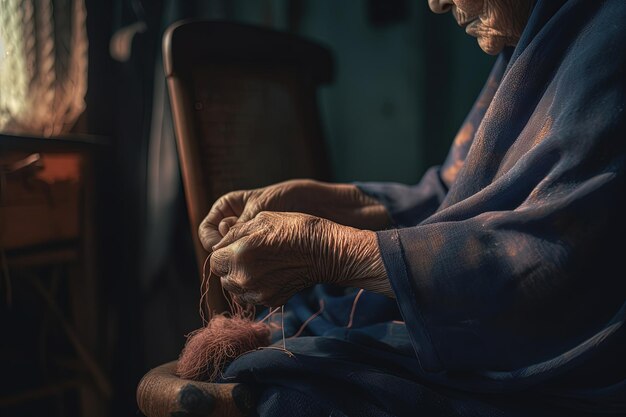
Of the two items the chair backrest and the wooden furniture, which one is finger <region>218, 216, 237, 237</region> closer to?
the chair backrest

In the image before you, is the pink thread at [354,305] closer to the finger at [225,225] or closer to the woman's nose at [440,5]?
the finger at [225,225]

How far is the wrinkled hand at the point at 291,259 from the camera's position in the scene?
0.64 m

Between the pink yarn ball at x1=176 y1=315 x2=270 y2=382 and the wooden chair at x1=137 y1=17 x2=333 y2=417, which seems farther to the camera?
the wooden chair at x1=137 y1=17 x2=333 y2=417

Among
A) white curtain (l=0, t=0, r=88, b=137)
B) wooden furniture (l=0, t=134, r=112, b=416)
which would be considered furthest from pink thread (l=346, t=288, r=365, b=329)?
white curtain (l=0, t=0, r=88, b=137)

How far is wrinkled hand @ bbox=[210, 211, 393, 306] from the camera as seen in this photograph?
643 mm

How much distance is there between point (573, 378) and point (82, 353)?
1216mm

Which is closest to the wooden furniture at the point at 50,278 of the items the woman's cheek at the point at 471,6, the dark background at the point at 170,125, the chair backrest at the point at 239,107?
the dark background at the point at 170,125

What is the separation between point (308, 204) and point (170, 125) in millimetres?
770

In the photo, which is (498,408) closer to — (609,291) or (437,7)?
(609,291)

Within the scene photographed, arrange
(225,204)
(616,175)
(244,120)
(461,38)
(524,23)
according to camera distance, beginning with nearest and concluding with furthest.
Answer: (616,175) < (524,23) < (225,204) < (244,120) < (461,38)

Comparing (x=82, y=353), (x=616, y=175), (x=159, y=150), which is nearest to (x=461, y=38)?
(x=159, y=150)

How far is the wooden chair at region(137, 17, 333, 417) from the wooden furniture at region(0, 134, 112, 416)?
0.40 m

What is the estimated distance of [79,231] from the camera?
142 cm

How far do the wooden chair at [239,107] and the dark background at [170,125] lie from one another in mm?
408
